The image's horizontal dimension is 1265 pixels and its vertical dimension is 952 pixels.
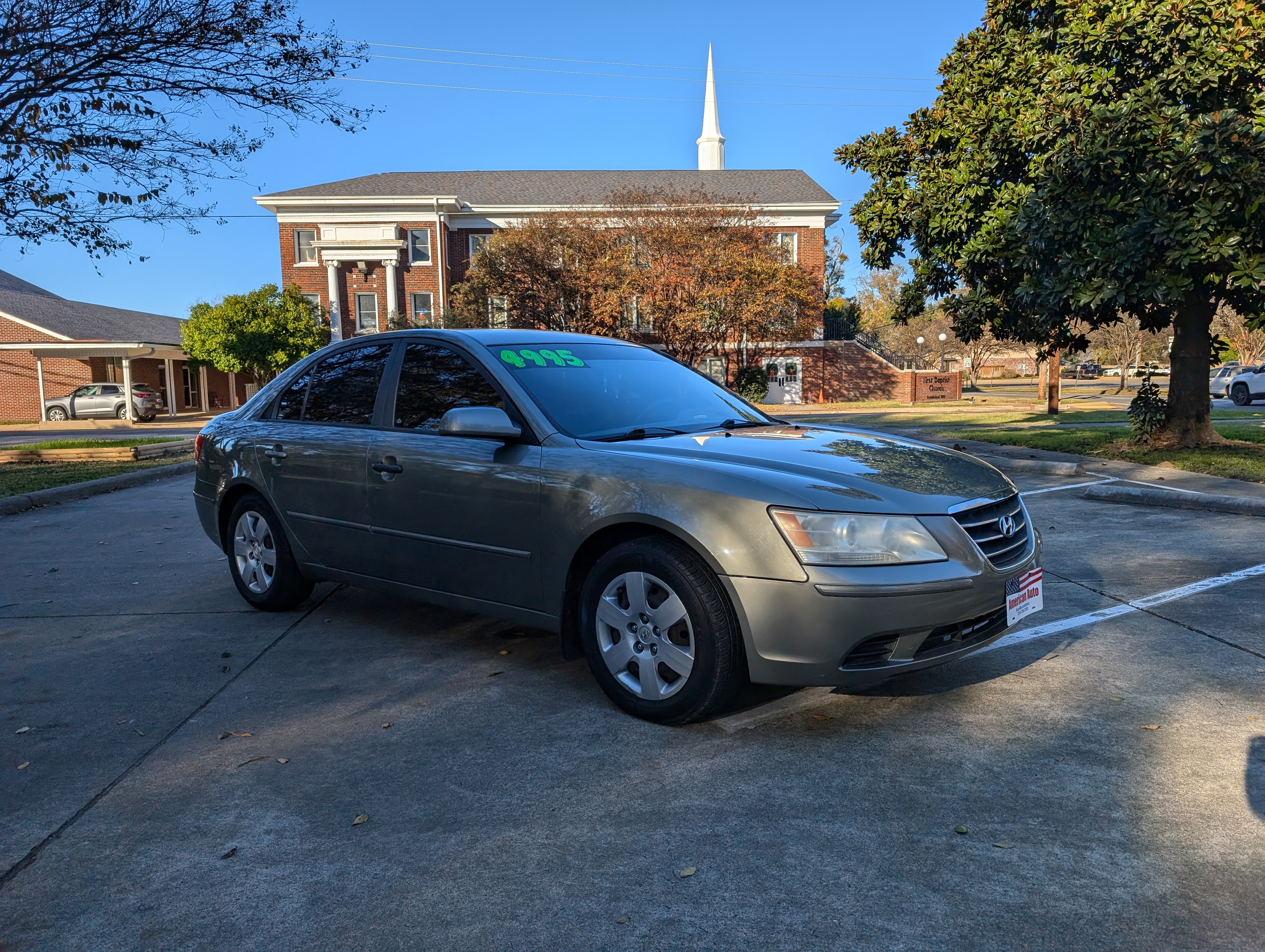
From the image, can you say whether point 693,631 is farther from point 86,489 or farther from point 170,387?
point 170,387

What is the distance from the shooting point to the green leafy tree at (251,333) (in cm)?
3716

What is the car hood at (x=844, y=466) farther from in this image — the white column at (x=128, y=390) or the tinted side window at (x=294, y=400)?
the white column at (x=128, y=390)

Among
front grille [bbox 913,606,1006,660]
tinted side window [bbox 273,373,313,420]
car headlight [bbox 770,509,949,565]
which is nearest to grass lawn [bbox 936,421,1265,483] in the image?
front grille [bbox 913,606,1006,660]

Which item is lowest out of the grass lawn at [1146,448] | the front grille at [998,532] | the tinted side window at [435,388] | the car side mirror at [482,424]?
the grass lawn at [1146,448]

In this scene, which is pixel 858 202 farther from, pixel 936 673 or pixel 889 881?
pixel 889 881

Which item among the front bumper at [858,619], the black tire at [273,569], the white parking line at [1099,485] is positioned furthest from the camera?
the white parking line at [1099,485]

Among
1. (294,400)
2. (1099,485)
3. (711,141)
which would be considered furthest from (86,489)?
(711,141)

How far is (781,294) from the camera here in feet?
121

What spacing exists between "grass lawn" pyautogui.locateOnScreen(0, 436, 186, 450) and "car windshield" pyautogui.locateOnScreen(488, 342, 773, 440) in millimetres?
16040

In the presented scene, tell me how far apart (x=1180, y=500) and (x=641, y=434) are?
290 inches

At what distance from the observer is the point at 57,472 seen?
579 inches

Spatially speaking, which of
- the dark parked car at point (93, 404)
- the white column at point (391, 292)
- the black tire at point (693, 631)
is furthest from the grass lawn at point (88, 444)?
the white column at point (391, 292)

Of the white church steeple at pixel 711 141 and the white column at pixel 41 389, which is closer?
the white column at pixel 41 389

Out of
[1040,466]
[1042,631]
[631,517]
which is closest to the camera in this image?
[631,517]
